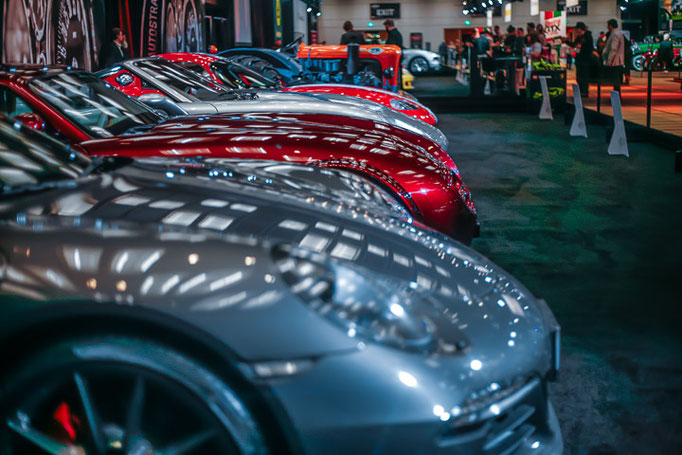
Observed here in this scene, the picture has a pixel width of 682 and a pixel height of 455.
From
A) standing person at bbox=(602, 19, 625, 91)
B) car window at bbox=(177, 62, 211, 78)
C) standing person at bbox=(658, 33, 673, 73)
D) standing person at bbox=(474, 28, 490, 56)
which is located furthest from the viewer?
standing person at bbox=(658, 33, 673, 73)

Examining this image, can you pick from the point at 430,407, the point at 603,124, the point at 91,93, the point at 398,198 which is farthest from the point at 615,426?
the point at 603,124

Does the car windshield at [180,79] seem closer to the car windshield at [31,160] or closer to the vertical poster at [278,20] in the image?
the car windshield at [31,160]

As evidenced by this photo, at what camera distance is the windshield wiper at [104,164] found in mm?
2334

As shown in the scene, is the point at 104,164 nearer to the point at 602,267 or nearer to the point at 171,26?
the point at 602,267

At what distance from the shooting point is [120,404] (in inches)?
64.9

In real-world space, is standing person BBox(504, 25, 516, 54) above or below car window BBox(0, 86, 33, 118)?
above

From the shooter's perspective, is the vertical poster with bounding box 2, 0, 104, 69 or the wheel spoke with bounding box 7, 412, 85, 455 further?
the vertical poster with bounding box 2, 0, 104, 69

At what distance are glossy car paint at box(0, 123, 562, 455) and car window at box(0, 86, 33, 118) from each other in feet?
7.73

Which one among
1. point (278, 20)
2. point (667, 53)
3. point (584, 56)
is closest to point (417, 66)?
point (278, 20)

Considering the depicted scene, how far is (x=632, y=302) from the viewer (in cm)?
395

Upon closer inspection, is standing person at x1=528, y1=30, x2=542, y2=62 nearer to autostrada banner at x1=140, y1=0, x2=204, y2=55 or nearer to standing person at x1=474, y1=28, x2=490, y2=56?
standing person at x1=474, y1=28, x2=490, y2=56

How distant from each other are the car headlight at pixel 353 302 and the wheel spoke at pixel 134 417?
0.40 metres

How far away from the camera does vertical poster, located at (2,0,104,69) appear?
30.7 feet

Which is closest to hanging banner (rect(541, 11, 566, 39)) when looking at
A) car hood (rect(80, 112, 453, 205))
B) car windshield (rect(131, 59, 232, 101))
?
car windshield (rect(131, 59, 232, 101))
